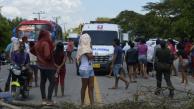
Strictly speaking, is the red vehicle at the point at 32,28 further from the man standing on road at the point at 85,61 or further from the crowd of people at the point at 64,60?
the man standing on road at the point at 85,61

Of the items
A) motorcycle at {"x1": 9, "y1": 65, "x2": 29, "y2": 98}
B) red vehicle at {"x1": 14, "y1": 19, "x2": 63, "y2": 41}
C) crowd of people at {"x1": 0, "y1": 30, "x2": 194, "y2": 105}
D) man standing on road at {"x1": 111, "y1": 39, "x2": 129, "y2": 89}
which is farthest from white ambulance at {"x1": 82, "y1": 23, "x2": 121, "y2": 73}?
motorcycle at {"x1": 9, "y1": 65, "x2": 29, "y2": 98}

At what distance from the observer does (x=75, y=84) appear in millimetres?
20938

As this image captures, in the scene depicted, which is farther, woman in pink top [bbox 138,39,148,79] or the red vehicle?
the red vehicle

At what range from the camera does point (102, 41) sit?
2756cm

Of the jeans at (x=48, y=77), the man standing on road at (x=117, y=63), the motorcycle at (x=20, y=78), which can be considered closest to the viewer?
the jeans at (x=48, y=77)

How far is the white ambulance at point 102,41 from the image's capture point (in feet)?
87.4

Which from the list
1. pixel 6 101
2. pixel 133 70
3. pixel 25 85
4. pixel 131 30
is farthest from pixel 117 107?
pixel 131 30

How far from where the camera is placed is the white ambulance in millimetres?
26641

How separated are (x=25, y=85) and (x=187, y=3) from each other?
673 inches

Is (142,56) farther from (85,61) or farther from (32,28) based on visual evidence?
(32,28)

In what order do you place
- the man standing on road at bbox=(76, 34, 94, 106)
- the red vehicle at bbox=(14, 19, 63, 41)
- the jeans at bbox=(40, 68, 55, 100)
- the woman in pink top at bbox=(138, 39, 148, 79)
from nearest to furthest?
the man standing on road at bbox=(76, 34, 94, 106)
the jeans at bbox=(40, 68, 55, 100)
the woman in pink top at bbox=(138, 39, 148, 79)
the red vehicle at bbox=(14, 19, 63, 41)

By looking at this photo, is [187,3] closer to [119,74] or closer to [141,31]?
[119,74]

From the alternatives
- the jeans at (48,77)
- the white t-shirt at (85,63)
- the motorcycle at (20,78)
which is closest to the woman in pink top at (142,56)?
the motorcycle at (20,78)

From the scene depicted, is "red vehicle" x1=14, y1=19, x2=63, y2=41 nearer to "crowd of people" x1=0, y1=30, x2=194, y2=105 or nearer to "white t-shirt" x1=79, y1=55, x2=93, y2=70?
"crowd of people" x1=0, y1=30, x2=194, y2=105
